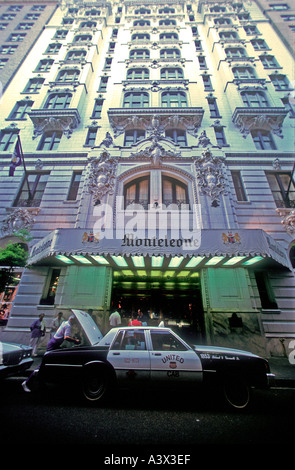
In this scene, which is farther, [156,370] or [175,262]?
[175,262]

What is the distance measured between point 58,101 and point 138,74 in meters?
9.04

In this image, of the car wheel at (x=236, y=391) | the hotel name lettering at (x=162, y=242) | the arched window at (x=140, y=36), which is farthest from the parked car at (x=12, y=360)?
the arched window at (x=140, y=36)

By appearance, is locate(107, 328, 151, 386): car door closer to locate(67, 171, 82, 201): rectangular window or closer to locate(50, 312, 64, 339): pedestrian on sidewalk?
locate(50, 312, 64, 339): pedestrian on sidewalk

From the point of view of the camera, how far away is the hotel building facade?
917 cm

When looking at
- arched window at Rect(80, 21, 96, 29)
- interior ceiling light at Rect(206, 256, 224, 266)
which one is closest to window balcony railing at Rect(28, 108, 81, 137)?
interior ceiling light at Rect(206, 256, 224, 266)

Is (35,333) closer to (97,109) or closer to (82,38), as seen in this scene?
(97,109)

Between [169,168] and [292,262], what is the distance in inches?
381

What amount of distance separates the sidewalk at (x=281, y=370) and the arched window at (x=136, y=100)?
1981cm

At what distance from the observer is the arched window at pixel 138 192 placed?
41.3 feet

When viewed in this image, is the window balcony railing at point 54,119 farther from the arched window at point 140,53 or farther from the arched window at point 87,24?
the arched window at point 87,24

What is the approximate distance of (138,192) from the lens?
1307 centimetres

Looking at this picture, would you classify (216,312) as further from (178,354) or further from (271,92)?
(271,92)

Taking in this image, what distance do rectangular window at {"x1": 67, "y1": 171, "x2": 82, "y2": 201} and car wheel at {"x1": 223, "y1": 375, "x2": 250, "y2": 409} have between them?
488 inches

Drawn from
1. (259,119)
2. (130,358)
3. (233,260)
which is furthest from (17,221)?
(259,119)
